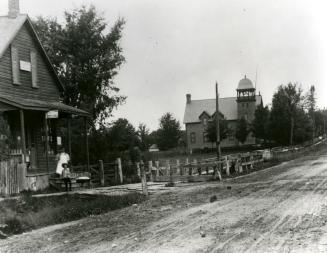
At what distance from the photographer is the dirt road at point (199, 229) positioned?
8133 millimetres

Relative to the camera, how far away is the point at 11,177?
Answer: 1716 cm

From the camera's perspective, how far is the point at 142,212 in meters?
12.9

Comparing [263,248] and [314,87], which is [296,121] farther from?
[263,248]

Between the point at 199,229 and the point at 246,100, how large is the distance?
84.3m

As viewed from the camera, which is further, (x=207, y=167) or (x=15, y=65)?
(x=207, y=167)

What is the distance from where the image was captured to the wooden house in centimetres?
2245

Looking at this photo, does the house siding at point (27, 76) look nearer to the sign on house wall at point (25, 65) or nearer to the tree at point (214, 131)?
the sign on house wall at point (25, 65)

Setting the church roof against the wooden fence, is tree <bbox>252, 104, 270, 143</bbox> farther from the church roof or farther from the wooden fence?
the wooden fence

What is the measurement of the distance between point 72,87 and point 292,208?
81.6ft

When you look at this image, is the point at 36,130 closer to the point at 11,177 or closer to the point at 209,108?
the point at 11,177

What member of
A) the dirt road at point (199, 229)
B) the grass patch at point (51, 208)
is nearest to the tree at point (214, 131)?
the grass patch at point (51, 208)

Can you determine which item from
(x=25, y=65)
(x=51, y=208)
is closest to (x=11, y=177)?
(x=51, y=208)

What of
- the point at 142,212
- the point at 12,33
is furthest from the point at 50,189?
the point at 142,212

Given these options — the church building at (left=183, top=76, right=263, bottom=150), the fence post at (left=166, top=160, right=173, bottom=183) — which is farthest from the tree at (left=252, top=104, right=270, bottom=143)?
the fence post at (left=166, top=160, right=173, bottom=183)
